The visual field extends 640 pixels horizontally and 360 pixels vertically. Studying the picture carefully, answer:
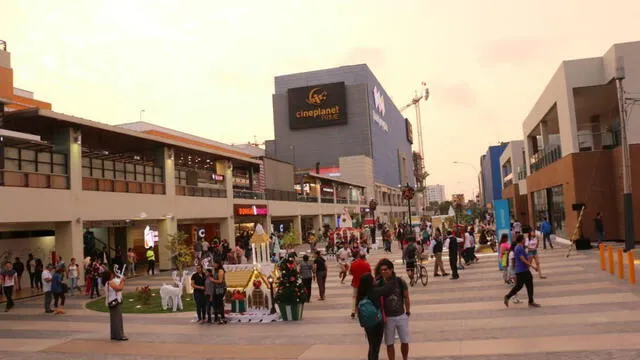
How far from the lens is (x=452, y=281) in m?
18.8

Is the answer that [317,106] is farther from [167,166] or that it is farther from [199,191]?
[167,166]

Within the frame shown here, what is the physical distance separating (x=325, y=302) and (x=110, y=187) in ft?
54.3

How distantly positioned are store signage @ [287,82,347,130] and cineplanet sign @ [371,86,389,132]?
24.8ft

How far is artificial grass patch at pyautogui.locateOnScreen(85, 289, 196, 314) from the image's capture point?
54.7 ft

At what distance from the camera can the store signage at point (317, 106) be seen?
113 m

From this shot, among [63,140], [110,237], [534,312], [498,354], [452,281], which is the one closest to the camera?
[498,354]

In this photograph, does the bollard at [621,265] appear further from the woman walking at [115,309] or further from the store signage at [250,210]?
the store signage at [250,210]

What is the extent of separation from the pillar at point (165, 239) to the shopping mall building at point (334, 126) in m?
73.9

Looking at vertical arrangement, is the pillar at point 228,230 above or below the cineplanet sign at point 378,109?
below

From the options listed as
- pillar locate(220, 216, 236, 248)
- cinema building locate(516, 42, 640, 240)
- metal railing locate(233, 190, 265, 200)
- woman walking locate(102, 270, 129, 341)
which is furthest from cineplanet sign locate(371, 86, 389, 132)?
woman walking locate(102, 270, 129, 341)

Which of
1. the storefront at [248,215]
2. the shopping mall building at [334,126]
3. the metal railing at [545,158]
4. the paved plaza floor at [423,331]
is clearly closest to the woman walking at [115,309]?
the paved plaza floor at [423,331]

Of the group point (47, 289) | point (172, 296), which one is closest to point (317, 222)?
point (47, 289)

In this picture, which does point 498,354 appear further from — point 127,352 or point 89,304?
point 89,304

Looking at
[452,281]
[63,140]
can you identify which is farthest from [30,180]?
[452,281]
